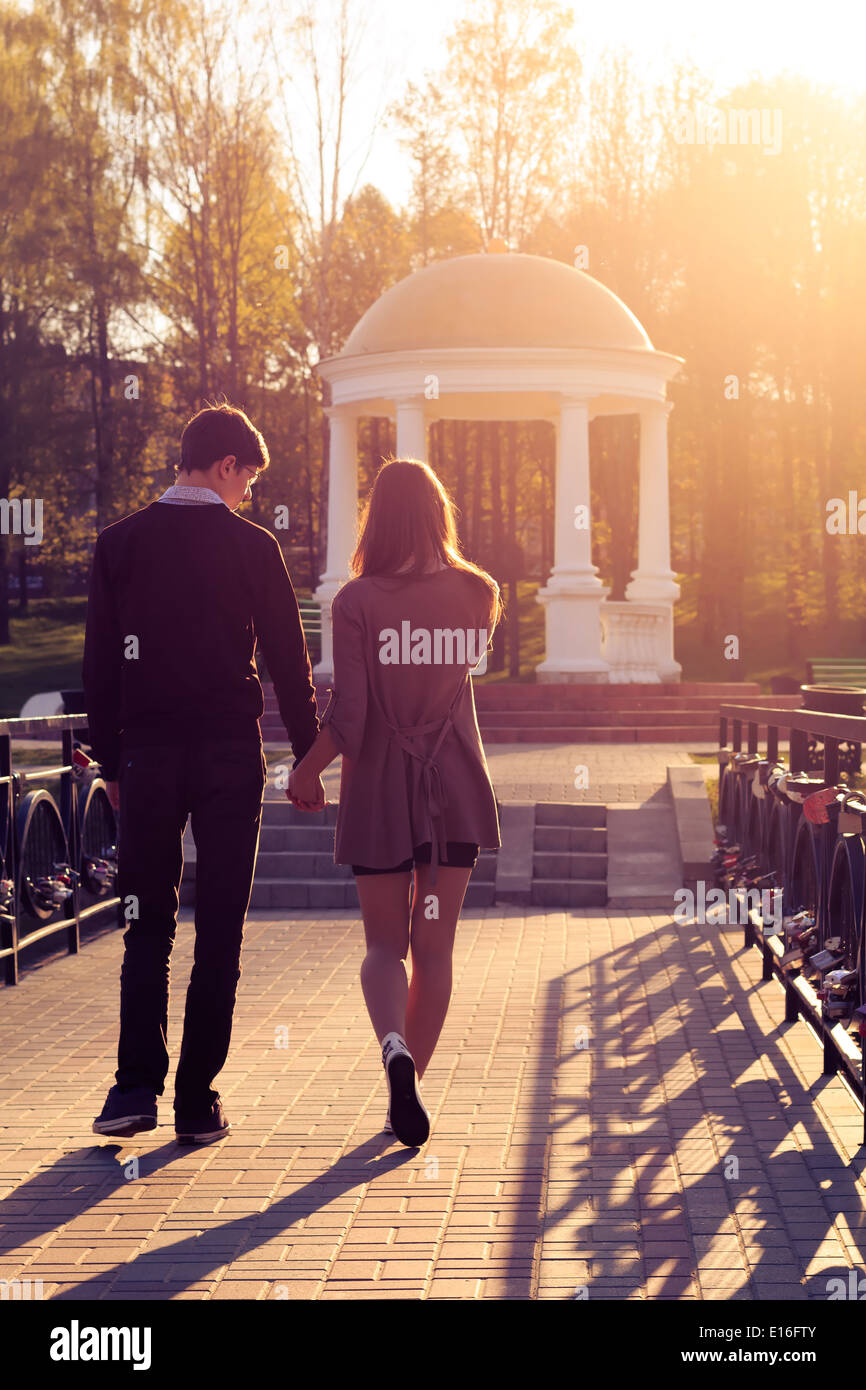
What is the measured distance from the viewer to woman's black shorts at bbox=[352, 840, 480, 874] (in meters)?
4.66

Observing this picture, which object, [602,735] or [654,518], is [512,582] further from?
[602,735]

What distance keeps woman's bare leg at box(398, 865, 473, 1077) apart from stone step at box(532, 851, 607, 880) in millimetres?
5890

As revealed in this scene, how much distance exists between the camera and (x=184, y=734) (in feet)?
15.2

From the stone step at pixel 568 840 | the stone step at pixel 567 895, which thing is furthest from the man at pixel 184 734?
the stone step at pixel 568 840

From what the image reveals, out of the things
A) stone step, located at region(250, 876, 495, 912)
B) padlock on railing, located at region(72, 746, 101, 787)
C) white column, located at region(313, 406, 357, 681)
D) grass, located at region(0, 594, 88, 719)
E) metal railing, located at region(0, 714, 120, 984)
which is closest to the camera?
metal railing, located at region(0, 714, 120, 984)

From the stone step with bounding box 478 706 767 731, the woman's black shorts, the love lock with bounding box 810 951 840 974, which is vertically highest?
the woman's black shorts

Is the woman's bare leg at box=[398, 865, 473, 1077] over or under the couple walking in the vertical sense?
under

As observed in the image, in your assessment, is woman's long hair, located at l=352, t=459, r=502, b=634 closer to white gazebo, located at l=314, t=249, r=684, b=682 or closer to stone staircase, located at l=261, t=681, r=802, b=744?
stone staircase, located at l=261, t=681, r=802, b=744

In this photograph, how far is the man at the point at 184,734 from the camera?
462 cm

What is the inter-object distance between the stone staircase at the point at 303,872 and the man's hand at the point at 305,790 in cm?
527

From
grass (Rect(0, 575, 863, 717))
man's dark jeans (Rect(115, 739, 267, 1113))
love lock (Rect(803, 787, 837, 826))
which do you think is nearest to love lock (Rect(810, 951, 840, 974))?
love lock (Rect(803, 787, 837, 826))
